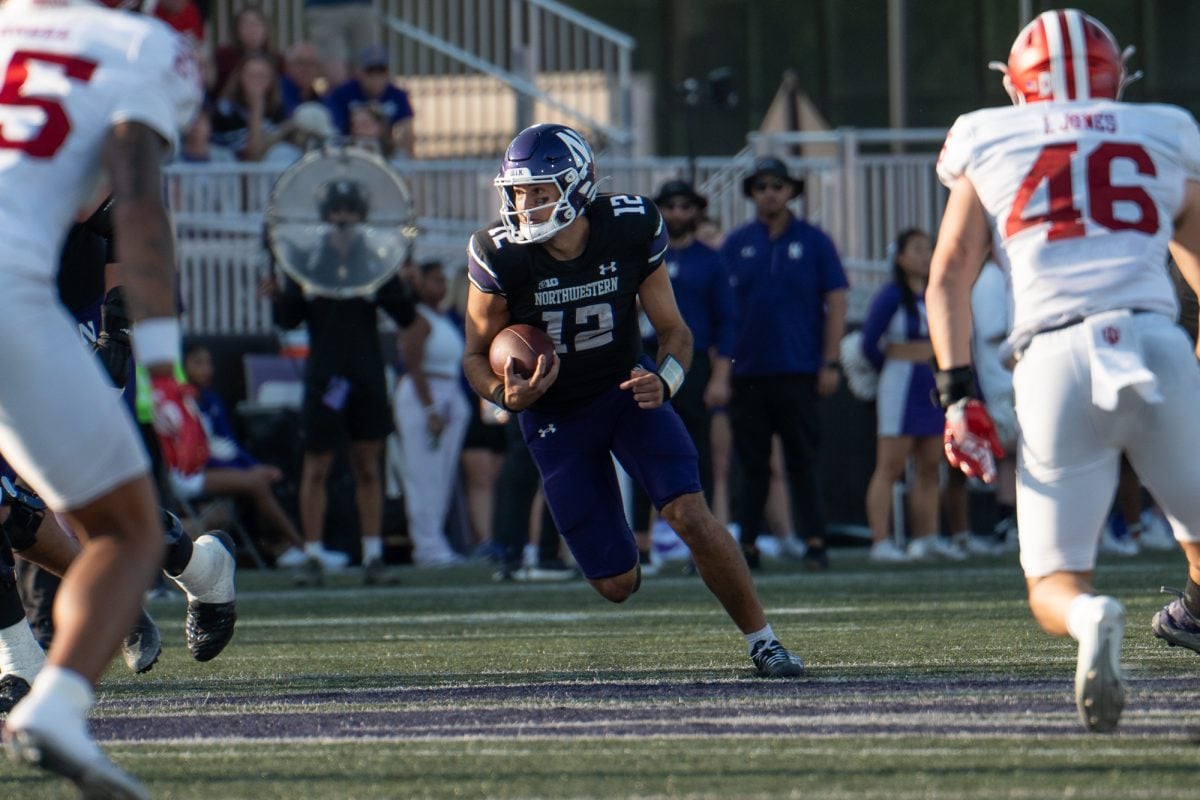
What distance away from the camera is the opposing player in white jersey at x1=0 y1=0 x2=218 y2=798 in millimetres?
3832

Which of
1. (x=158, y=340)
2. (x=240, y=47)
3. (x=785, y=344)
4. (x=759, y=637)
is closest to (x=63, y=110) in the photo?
(x=158, y=340)

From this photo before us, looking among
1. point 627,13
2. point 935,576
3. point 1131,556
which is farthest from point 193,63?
point 627,13

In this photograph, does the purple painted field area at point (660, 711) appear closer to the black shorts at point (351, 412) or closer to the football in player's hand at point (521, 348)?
the football in player's hand at point (521, 348)

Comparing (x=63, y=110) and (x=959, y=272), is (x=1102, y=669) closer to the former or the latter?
(x=959, y=272)

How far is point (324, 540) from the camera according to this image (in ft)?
41.7

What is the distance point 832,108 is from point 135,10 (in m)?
16.1

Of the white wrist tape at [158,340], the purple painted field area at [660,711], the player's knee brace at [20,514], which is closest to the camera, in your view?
the white wrist tape at [158,340]

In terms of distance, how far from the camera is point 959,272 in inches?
184

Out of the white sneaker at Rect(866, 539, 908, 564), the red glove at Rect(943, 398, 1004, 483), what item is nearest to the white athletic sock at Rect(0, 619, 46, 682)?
the red glove at Rect(943, 398, 1004, 483)

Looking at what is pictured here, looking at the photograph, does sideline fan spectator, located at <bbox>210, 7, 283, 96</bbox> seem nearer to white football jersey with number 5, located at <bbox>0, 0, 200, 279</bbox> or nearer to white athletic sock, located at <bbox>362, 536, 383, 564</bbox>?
white athletic sock, located at <bbox>362, 536, 383, 564</bbox>

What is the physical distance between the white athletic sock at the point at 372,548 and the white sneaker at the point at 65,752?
6847 mm

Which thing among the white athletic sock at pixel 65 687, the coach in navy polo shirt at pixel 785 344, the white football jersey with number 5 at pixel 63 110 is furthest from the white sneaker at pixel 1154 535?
the white athletic sock at pixel 65 687

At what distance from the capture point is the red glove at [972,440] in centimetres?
458

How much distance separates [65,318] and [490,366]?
2.38 metres
